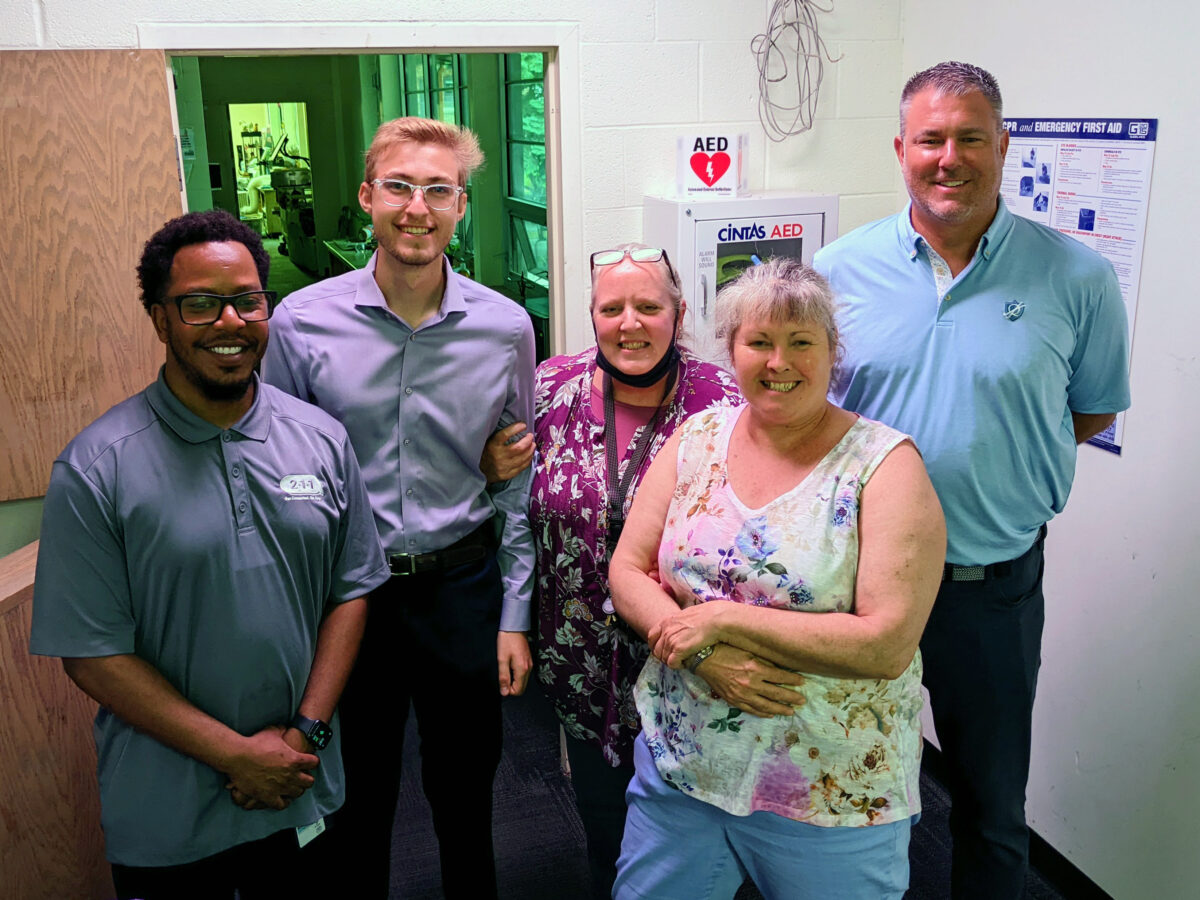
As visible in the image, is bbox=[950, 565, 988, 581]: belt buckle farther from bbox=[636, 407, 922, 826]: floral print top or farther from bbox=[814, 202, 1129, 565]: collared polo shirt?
bbox=[636, 407, 922, 826]: floral print top

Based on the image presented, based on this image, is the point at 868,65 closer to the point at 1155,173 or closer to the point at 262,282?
the point at 1155,173

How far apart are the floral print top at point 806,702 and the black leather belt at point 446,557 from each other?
573mm

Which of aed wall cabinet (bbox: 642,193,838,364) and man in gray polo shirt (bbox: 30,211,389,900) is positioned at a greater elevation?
aed wall cabinet (bbox: 642,193,838,364)

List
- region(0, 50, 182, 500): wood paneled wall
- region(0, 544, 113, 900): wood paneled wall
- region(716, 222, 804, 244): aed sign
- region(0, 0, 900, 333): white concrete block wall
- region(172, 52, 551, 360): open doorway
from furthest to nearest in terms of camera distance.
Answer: region(172, 52, 551, 360): open doorway < region(716, 222, 804, 244): aed sign < region(0, 0, 900, 333): white concrete block wall < region(0, 50, 182, 500): wood paneled wall < region(0, 544, 113, 900): wood paneled wall

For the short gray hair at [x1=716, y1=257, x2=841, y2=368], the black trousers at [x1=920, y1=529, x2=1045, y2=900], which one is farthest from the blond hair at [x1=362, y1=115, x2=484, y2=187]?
the black trousers at [x1=920, y1=529, x2=1045, y2=900]

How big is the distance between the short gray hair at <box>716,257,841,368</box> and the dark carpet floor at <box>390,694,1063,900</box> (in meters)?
1.55

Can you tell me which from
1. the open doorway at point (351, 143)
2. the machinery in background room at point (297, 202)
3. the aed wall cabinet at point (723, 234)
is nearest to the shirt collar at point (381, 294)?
the aed wall cabinet at point (723, 234)

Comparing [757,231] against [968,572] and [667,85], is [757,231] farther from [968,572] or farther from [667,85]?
[968,572]

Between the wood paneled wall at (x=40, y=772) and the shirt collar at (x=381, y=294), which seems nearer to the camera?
the shirt collar at (x=381, y=294)

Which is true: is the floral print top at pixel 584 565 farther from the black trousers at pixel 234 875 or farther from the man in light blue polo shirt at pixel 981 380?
the black trousers at pixel 234 875

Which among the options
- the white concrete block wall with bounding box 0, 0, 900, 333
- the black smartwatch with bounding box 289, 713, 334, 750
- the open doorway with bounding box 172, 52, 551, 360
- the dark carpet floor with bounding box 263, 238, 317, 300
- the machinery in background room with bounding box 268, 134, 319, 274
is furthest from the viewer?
the machinery in background room with bounding box 268, 134, 319, 274

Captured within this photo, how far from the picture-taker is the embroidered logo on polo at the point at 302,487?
5.37ft

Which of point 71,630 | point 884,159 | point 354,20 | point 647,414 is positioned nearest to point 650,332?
point 647,414

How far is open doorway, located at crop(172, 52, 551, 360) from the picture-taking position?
15.9 ft
